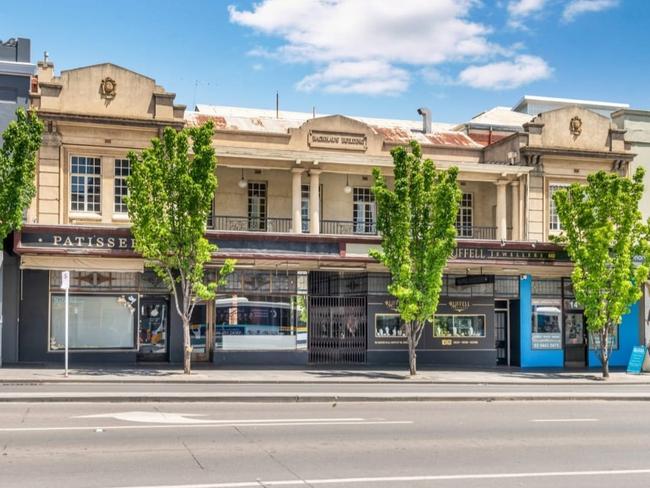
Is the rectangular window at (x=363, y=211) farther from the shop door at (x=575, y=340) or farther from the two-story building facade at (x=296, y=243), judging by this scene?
the shop door at (x=575, y=340)

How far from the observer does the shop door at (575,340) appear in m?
33.8

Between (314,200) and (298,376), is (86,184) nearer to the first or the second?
(314,200)

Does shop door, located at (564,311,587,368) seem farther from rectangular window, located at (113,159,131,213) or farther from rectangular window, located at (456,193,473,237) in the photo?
rectangular window, located at (113,159,131,213)

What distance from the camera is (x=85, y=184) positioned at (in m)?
28.6

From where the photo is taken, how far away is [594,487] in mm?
10352

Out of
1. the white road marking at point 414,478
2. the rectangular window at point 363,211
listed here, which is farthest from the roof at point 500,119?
the white road marking at point 414,478

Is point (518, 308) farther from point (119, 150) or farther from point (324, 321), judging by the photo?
point (119, 150)

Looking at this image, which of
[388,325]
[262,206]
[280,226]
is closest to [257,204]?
[262,206]

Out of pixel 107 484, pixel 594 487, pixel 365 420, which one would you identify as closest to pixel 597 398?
pixel 365 420

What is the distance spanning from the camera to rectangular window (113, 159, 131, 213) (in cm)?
2878

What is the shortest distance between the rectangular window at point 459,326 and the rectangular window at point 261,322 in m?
5.16

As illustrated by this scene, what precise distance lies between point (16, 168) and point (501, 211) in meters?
17.0

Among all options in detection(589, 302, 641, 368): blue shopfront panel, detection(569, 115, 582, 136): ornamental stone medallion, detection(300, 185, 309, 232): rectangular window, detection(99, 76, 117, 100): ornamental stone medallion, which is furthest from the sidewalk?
detection(569, 115, 582, 136): ornamental stone medallion

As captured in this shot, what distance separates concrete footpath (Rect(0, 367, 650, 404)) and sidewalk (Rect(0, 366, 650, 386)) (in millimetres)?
26
